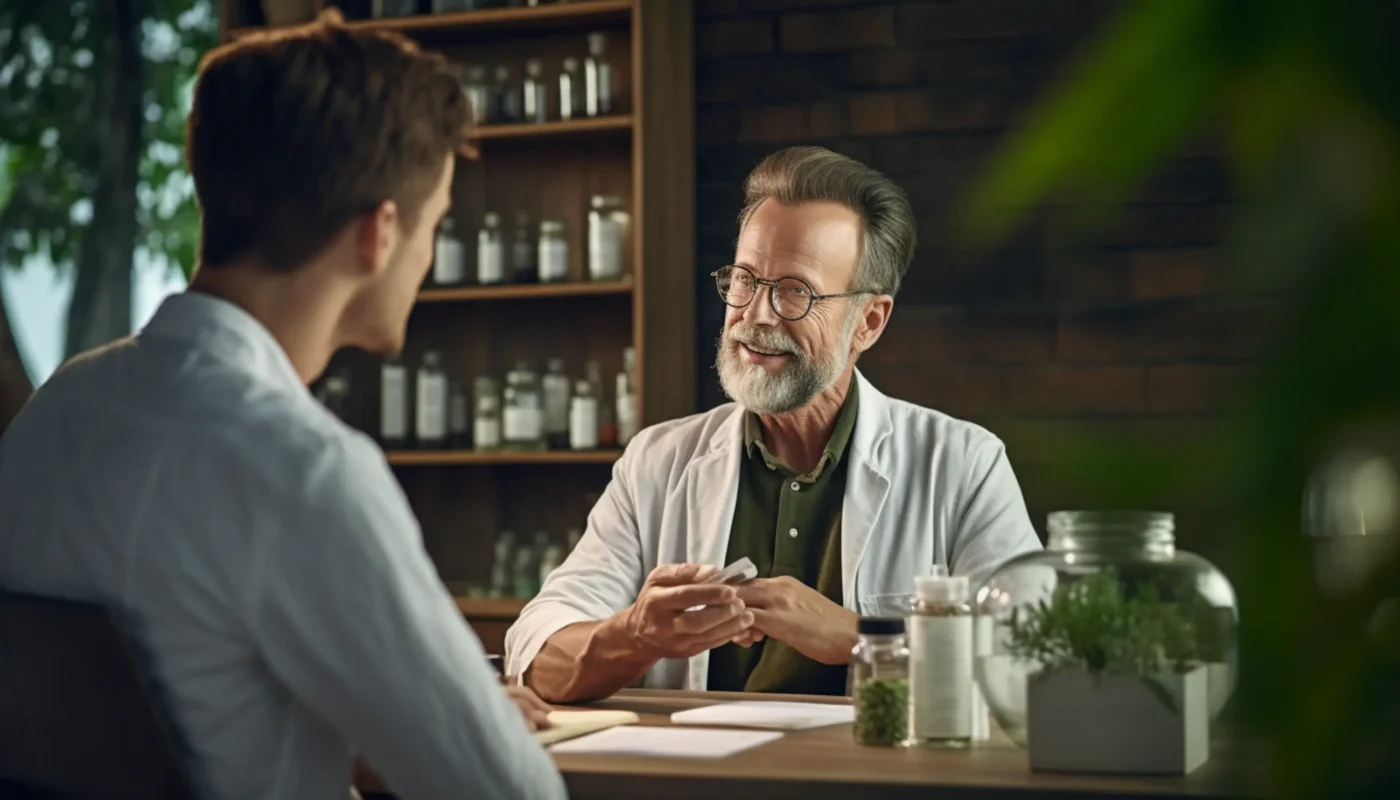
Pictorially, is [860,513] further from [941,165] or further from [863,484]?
[941,165]

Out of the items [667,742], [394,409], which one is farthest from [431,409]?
[667,742]

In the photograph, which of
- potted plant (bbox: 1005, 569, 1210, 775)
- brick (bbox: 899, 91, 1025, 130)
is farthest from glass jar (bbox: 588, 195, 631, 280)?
potted plant (bbox: 1005, 569, 1210, 775)

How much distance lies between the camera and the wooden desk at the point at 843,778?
4.43ft

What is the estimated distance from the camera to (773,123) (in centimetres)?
419

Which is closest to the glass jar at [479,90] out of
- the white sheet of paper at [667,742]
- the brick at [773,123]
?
the brick at [773,123]

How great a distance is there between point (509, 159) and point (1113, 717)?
10.9 feet

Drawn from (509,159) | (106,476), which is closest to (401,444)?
(509,159)

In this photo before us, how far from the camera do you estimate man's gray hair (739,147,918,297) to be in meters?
2.70

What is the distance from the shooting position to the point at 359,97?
1339mm

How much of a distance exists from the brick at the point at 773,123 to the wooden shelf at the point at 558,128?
0.32 metres

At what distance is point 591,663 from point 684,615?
0.15 m

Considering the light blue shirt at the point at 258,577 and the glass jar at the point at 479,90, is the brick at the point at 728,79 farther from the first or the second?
the light blue shirt at the point at 258,577

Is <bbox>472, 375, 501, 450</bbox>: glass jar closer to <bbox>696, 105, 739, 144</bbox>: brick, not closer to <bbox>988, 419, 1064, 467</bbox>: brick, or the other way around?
<bbox>696, 105, 739, 144</bbox>: brick

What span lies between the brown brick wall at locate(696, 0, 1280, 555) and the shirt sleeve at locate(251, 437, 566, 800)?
277cm
